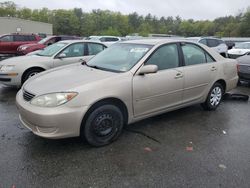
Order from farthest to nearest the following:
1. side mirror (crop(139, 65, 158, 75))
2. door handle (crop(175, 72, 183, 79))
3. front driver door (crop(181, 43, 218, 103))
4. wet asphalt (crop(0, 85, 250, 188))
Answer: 1. front driver door (crop(181, 43, 218, 103))
2. door handle (crop(175, 72, 183, 79))
3. side mirror (crop(139, 65, 158, 75))
4. wet asphalt (crop(0, 85, 250, 188))

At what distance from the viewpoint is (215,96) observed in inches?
207

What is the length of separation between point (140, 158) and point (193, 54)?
2467mm

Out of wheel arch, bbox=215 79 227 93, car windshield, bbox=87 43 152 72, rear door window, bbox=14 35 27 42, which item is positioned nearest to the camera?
car windshield, bbox=87 43 152 72

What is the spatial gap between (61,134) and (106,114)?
69 cm

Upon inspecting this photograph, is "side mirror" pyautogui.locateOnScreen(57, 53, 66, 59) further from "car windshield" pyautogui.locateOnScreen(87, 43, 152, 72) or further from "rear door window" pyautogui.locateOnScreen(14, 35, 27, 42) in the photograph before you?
"rear door window" pyautogui.locateOnScreen(14, 35, 27, 42)

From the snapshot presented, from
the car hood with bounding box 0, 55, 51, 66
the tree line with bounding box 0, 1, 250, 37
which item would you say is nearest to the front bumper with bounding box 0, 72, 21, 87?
the car hood with bounding box 0, 55, 51, 66

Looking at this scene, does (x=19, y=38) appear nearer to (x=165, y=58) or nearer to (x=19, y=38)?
(x=19, y=38)

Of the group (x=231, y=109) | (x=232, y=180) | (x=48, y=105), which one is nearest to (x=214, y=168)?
(x=232, y=180)

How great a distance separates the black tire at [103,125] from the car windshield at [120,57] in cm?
73

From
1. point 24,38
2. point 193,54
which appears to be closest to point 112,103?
point 193,54

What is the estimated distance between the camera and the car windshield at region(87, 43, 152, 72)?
3959mm

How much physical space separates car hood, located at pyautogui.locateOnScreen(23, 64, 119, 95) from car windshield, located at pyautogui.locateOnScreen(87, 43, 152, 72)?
0.22 metres

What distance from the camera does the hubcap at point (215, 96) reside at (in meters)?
5.20

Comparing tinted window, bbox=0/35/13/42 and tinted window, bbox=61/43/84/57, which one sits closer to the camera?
tinted window, bbox=61/43/84/57
